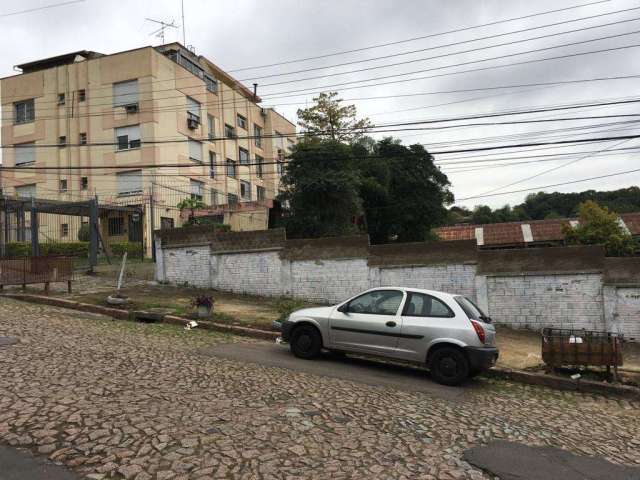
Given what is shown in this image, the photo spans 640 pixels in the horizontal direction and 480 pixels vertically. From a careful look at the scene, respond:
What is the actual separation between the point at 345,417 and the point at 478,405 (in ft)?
7.51

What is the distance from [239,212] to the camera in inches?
1297

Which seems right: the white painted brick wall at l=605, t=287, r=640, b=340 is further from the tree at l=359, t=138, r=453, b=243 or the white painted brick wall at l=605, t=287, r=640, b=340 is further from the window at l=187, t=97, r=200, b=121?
the window at l=187, t=97, r=200, b=121

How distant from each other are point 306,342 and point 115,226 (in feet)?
84.9

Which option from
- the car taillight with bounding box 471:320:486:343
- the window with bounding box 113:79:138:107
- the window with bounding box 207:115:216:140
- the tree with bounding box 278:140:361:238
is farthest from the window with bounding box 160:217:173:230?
the car taillight with bounding box 471:320:486:343

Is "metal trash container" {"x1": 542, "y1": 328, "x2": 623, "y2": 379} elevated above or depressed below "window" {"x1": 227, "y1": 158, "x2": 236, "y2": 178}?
below

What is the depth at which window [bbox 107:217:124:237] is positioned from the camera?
31.0 meters

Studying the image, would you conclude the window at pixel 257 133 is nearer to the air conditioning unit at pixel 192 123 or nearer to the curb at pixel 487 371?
the air conditioning unit at pixel 192 123

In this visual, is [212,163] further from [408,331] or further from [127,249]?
[408,331]

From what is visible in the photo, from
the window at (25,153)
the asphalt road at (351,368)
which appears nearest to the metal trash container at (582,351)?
the asphalt road at (351,368)

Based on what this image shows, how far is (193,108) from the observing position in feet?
121

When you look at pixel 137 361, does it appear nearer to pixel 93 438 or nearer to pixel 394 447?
pixel 93 438

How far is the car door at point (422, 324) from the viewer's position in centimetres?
789

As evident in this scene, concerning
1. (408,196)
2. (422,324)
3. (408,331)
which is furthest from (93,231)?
(408,196)

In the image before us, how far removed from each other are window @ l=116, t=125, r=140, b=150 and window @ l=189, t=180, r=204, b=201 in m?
4.51
